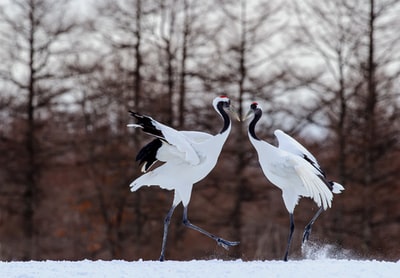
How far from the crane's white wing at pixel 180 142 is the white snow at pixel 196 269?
144 centimetres

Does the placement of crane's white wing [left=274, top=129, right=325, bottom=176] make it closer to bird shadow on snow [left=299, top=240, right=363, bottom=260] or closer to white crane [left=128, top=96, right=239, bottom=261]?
white crane [left=128, top=96, right=239, bottom=261]

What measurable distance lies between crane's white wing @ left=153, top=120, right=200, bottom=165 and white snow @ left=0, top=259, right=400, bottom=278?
1.44 m

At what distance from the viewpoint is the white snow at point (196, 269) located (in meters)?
10.1

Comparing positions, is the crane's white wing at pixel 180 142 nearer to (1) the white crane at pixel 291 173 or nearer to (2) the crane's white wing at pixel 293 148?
(1) the white crane at pixel 291 173

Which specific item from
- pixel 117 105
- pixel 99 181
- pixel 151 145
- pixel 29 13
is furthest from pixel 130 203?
pixel 151 145

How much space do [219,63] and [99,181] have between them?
503cm

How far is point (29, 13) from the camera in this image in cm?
2545

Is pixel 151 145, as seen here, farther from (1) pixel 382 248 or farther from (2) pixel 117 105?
(2) pixel 117 105

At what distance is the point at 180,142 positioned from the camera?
11.4 meters

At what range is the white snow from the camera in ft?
33.3

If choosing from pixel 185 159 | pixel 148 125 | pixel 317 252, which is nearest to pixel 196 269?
pixel 185 159

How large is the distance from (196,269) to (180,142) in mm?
1864

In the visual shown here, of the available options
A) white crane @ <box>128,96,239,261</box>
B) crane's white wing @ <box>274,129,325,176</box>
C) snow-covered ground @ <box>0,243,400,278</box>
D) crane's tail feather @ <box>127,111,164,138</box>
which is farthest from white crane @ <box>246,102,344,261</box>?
crane's tail feather @ <box>127,111,164,138</box>

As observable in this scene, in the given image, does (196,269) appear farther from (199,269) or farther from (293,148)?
(293,148)
